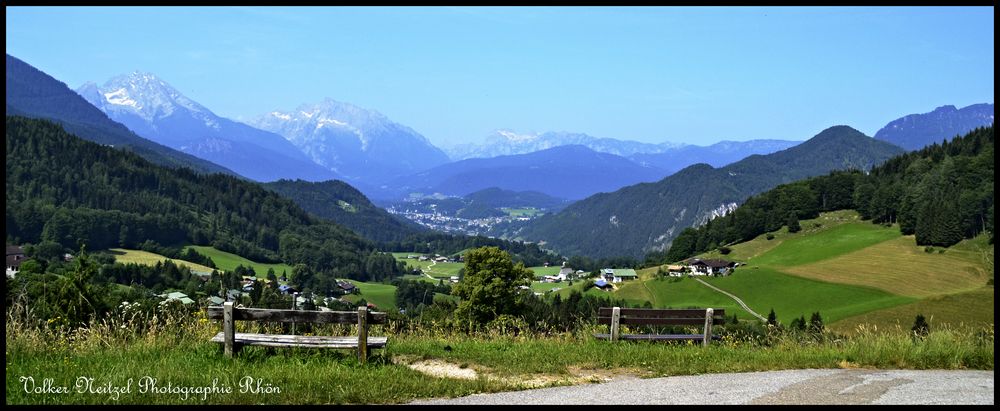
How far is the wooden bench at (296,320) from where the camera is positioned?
32.0ft

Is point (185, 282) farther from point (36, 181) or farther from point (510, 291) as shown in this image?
point (36, 181)

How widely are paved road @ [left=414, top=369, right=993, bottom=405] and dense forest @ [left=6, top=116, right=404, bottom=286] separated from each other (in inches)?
4711

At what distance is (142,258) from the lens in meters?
118

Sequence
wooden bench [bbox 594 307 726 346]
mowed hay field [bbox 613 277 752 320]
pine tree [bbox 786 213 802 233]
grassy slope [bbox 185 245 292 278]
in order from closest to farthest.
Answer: wooden bench [bbox 594 307 726 346] → mowed hay field [bbox 613 277 752 320] → grassy slope [bbox 185 245 292 278] → pine tree [bbox 786 213 802 233]

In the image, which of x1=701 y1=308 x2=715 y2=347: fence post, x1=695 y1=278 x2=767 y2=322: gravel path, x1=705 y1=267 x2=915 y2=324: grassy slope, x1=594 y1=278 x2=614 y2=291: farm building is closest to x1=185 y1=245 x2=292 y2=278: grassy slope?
x1=594 y1=278 x2=614 y2=291: farm building

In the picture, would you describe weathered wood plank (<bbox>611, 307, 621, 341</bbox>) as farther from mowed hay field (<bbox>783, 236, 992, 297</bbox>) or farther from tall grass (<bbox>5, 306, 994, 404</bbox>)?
mowed hay field (<bbox>783, 236, 992, 297</bbox>)

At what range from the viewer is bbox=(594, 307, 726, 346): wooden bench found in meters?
12.8

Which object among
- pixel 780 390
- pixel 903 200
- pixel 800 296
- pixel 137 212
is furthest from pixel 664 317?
pixel 137 212

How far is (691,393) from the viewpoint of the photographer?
8406 millimetres

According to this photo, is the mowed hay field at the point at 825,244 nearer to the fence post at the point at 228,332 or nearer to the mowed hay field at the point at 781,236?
the mowed hay field at the point at 781,236

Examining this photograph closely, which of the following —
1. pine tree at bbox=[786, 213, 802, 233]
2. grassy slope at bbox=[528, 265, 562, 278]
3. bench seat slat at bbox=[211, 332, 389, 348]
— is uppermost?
pine tree at bbox=[786, 213, 802, 233]

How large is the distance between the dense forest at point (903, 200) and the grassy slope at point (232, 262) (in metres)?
80.2

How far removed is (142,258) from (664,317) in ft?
409

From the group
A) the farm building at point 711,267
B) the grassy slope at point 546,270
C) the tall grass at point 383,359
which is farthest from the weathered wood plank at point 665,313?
the grassy slope at point 546,270
